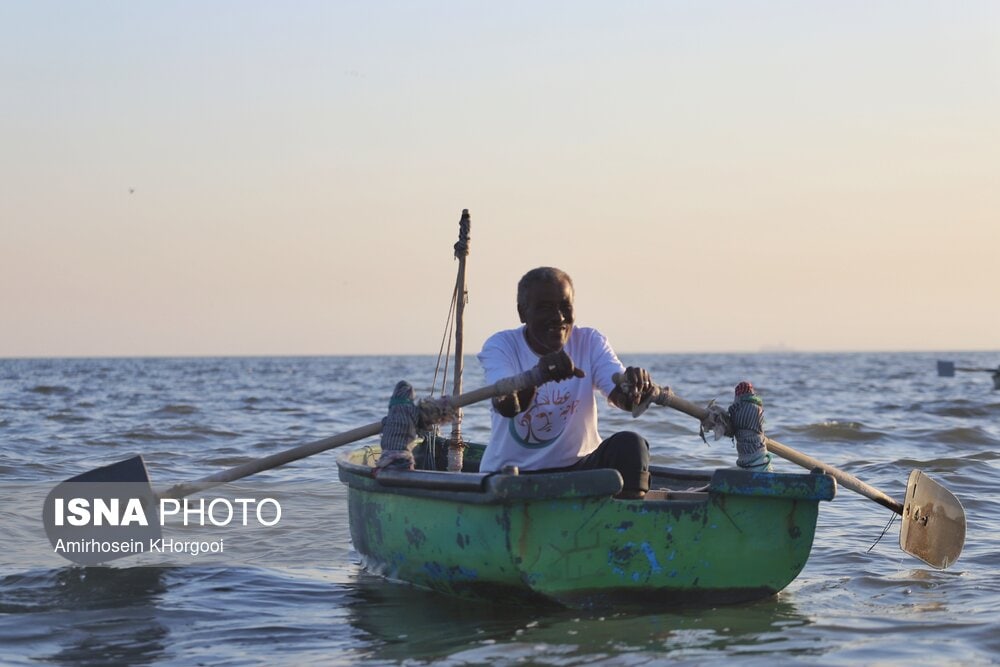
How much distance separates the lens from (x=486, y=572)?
554 centimetres

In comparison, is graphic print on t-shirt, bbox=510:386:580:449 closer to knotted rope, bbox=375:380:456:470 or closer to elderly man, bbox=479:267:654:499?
elderly man, bbox=479:267:654:499

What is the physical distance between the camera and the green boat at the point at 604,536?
531 cm

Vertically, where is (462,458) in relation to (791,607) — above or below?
above

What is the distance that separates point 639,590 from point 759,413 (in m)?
1.23

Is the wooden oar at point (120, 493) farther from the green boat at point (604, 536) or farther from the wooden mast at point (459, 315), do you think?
the green boat at point (604, 536)

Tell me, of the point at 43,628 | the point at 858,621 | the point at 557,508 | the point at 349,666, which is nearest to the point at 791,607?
the point at 858,621

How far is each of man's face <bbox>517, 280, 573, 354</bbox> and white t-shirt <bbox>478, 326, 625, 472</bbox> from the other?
77mm

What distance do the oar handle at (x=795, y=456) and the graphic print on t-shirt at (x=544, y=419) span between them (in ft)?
1.40

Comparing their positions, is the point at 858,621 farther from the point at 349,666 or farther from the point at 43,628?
the point at 43,628

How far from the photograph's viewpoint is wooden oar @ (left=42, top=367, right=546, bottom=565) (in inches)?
272

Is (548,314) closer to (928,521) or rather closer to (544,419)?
(544,419)

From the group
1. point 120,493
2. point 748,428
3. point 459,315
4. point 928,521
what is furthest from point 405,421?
point 928,521

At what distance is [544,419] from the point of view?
573cm

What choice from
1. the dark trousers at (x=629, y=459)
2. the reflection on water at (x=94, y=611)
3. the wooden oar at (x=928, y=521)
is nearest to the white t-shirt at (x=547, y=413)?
the dark trousers at (x=629, y=459)
